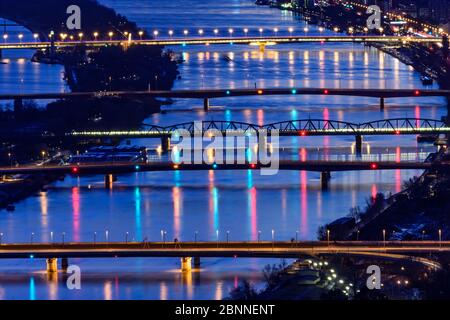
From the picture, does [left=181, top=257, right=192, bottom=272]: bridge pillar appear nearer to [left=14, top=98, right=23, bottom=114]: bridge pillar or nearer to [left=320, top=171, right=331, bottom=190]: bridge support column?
[left=320, top=171, right=331, bottom=190]: bridge support column

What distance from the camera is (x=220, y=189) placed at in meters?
18.4

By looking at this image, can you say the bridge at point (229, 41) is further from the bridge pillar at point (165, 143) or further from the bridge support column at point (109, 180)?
the bridge support column at point (109, 180)

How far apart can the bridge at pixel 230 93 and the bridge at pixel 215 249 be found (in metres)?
11.2

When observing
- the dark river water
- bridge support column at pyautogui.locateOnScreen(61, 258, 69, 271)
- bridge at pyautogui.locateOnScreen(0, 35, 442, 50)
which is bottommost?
bridge support column at pyautogui.locateOnScreen(61, 258, 69, 271)

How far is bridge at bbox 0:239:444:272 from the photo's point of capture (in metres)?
13.6

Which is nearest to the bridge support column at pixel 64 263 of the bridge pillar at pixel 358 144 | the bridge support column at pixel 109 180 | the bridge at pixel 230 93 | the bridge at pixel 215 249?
the bridge at pixel 215 249

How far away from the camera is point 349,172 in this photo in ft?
64.8

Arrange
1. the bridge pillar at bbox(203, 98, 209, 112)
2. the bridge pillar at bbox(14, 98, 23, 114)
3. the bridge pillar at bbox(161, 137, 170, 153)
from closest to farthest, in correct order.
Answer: the bridge pillar at bbox(161, 137, 170, 153), the bridge pillar at bbox(14, 98, 23, 114), the bridge pillar at bbox(203, 98, 209, 112)

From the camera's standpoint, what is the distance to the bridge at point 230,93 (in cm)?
2528

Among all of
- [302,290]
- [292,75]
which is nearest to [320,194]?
[302,290]

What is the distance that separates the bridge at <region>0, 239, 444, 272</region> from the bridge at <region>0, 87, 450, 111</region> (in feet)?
36.7

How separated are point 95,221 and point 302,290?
4.27 m

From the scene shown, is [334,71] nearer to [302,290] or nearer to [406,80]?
[406,80]

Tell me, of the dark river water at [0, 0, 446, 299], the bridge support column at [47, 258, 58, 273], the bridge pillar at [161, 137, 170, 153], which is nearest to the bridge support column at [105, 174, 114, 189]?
the dark river water at [0, 0, 446, 299]
